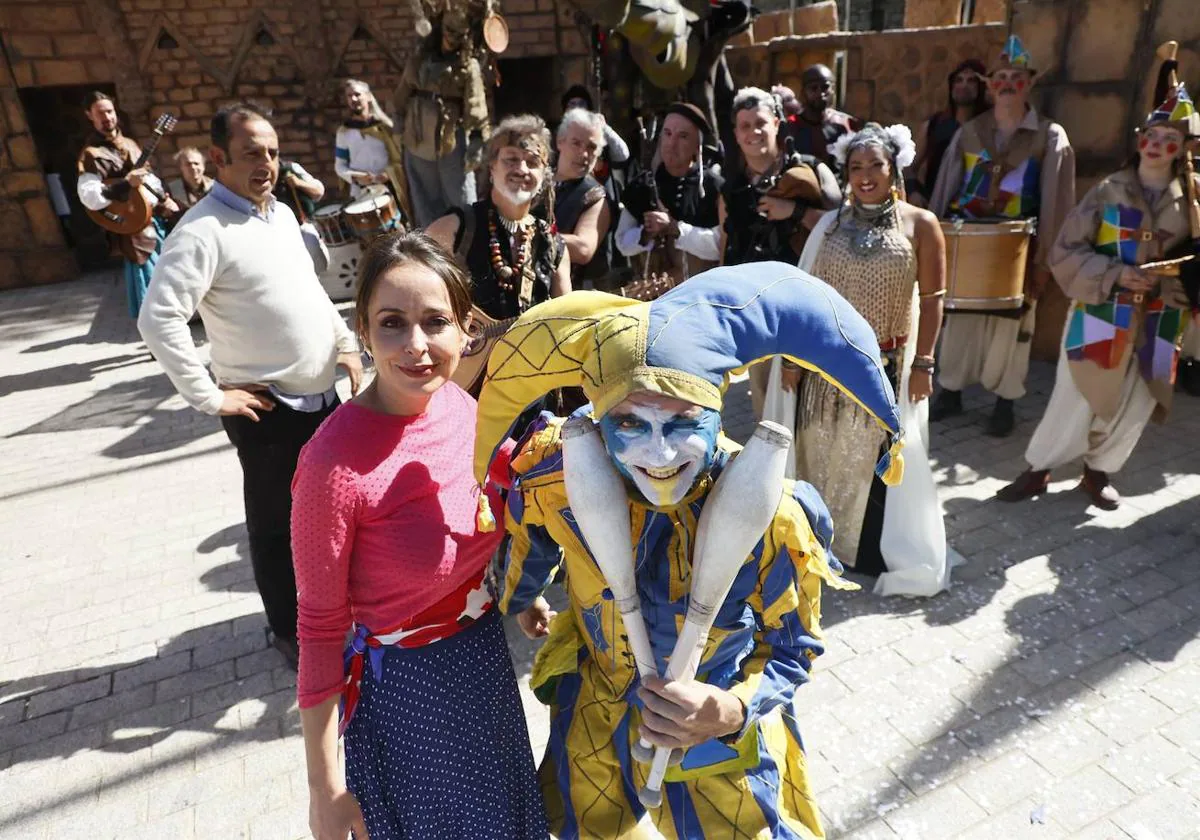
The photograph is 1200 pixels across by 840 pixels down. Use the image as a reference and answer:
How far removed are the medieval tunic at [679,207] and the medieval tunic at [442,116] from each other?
2.00 meters

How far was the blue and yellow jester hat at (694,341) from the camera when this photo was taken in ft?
4.21

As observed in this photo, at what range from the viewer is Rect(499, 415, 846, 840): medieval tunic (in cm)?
157

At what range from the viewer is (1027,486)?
431cm

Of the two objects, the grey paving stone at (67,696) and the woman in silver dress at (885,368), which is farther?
the grey paving stone at (67,696)

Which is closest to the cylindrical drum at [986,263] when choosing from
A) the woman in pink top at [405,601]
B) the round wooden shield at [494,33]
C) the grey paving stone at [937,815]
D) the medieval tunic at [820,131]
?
the medieval tunic at [820,131]

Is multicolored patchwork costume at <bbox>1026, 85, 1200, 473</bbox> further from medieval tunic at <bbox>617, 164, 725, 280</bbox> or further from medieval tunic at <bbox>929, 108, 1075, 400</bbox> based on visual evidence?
medieval tunic at <bbox>617, 164, 725, 280</bbox>

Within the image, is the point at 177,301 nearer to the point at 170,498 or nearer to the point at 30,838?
the point at 30,838

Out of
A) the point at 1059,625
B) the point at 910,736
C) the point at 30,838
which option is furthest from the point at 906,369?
the point at 30,838

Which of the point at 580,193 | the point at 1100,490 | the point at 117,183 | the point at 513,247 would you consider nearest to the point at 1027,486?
the point at 1100,490

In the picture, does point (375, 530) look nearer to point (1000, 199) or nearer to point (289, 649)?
point (289, 649)

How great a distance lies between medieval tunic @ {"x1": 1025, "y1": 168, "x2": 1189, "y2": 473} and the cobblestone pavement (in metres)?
0.42

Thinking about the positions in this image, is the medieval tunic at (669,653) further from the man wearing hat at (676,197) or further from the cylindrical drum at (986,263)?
the cylindrical drum at (986,263)

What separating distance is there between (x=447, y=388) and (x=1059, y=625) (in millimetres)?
2872

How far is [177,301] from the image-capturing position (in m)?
2.63
